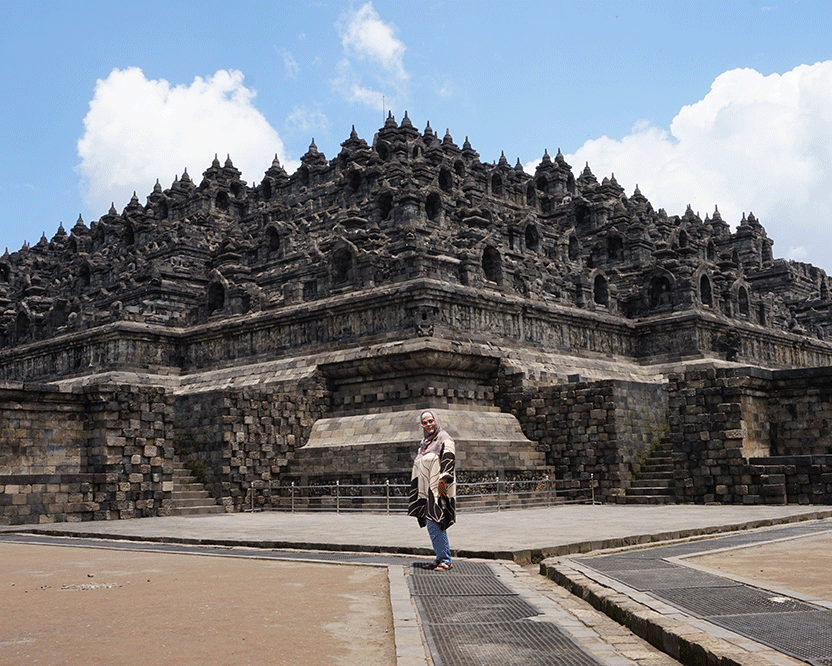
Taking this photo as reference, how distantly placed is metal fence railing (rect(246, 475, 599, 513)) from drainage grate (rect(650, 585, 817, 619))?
14.8 m

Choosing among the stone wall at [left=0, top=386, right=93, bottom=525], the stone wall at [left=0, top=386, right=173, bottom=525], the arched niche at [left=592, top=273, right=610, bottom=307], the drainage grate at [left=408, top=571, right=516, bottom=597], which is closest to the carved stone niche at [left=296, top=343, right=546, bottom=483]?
the stone wall at [left=0, top=386, right=173, bottom=525]

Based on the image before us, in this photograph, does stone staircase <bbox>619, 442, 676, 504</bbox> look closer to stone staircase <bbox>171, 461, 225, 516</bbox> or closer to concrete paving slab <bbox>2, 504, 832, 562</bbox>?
concrete paving slab <bbox>2, 504, 832, 562</bbox>

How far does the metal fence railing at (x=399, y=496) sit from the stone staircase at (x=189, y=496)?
1165mm

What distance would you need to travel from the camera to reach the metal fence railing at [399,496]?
79.0 ft

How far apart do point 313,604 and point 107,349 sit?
31749mm

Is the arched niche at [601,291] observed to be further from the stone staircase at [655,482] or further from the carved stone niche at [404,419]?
the stone staircase at [655,482]

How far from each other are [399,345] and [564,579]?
19620 millimetres

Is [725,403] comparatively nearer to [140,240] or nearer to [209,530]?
[209,530]

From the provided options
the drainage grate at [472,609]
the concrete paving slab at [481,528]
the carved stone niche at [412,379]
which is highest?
the carved stone niche at [412,379]

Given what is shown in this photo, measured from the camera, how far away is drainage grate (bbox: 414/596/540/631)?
759 centimetres

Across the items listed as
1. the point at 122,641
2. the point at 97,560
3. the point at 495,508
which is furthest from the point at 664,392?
the point at 122,641

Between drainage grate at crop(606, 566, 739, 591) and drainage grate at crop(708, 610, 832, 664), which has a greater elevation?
drainage grate at crop(606, 566, 739, 591)

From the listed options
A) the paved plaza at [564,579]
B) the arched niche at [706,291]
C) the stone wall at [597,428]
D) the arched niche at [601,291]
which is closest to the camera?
the paved plaza at [564,579]

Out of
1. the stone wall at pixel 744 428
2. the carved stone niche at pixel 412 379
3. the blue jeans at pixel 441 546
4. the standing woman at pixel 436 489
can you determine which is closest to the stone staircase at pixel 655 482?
the stone wall at pixel 744 428
